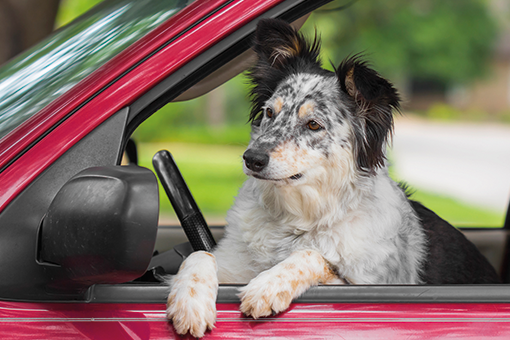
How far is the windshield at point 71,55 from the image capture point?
1492 mm

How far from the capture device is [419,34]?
1814cm

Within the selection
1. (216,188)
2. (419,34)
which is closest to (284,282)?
(216,188)

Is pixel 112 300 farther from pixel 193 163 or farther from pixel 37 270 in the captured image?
pixel 193 163

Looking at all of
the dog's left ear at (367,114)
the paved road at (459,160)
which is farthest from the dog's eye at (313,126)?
the paved road at (459,160)

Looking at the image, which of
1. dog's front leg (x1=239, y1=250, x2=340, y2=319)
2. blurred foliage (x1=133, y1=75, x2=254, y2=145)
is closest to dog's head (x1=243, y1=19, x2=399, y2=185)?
dog's front leg (x1=239, y1=250, x2=340, y2=319)

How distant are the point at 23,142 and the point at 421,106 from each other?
27.5 m

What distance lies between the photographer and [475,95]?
1128 inches

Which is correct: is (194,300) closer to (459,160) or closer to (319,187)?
(319,187)

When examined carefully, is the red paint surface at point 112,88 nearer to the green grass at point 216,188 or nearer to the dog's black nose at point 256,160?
the dog's black nose at point 256,160

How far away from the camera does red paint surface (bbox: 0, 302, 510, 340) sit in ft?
4.08

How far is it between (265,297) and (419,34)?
1866cm

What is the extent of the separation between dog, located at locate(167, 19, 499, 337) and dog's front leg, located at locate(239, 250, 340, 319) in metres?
0.01

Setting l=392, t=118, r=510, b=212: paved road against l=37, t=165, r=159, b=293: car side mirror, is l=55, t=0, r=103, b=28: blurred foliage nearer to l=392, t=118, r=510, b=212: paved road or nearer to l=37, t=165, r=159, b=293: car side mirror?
l=392, t=118, r=510, b=212: paved road

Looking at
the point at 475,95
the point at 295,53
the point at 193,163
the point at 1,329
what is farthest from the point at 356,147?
the point at 475,95
